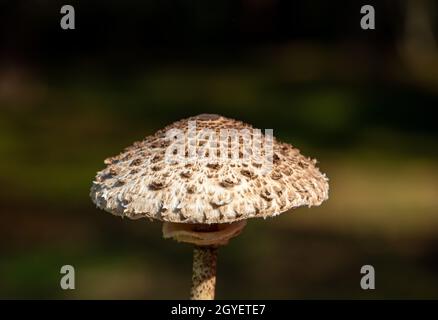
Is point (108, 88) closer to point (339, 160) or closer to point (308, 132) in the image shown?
point (308, 132)

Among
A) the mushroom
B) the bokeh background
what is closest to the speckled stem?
the mushroom

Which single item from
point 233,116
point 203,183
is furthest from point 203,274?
point 233,116

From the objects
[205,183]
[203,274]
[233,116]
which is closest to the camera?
[205,183]

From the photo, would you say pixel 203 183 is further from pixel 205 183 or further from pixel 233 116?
pixel 233 116

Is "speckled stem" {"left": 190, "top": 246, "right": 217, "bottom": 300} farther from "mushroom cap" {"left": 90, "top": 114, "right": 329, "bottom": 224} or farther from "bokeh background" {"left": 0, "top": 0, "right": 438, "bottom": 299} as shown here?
"bokeh background" {"left": 0, "top": 0, "right": 438, "bottom": 299}

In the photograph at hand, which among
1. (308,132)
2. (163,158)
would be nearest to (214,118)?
(163,158)

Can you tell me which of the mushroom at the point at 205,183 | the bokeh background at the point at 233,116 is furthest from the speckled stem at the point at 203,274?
the bokeh background at the point at 233,116
